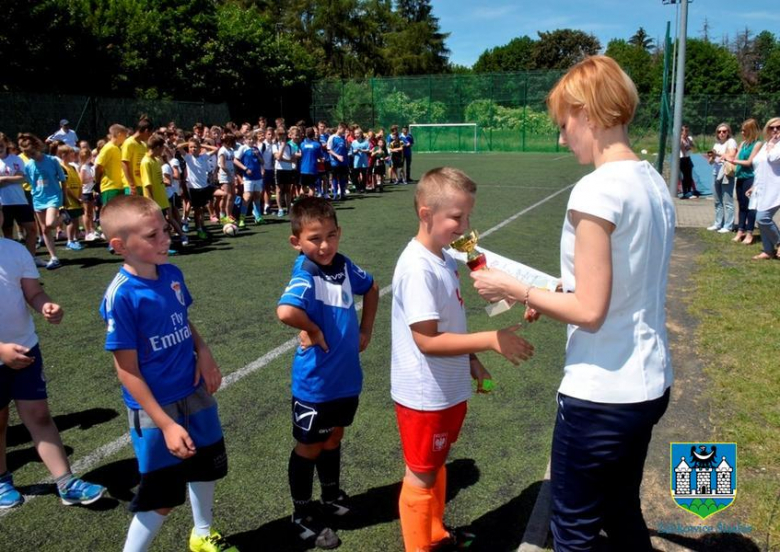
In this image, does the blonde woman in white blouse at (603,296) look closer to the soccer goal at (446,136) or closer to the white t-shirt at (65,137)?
the white t-shirt at (65,137)

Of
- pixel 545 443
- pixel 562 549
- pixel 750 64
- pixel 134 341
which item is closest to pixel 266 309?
pixel 545 443

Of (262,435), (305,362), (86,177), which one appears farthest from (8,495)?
(86,177)

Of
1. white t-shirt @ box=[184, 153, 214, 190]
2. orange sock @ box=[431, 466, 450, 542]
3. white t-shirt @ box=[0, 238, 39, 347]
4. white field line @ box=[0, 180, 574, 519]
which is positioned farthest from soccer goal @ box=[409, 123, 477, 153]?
orange sock @ box=[431, 466, 450, 542]

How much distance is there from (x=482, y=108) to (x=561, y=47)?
63.3 m

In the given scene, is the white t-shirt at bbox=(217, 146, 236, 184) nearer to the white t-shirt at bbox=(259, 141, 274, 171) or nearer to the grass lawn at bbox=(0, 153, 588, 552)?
the white t-shirt at bbox=(259, 141, 274, 171)

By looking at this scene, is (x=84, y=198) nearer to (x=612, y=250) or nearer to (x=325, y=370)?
(x=325, y=370)

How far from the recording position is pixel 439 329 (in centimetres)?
251

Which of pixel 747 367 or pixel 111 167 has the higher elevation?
pixel 111 167

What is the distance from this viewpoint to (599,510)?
2105 millimetres

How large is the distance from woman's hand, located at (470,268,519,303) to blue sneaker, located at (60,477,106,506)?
8.62 ft

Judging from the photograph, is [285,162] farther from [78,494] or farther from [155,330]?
[155,330]

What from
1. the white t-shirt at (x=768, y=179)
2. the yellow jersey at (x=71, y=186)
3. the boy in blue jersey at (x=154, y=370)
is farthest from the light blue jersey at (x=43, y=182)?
the white t-shirt at (x=768, y=179)

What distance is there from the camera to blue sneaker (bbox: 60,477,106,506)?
3.35m

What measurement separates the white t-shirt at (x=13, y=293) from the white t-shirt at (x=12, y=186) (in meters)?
5.51
